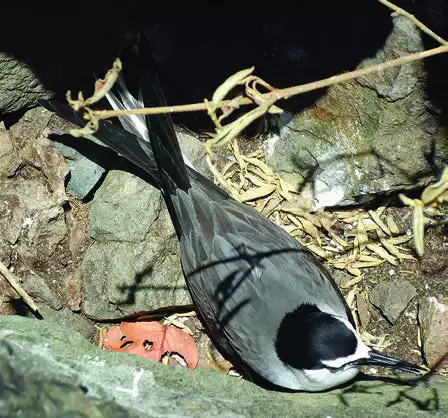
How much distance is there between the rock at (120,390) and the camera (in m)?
2.46

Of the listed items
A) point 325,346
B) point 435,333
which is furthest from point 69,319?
point 435,333

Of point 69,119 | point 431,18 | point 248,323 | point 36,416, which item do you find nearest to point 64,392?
point 36,416

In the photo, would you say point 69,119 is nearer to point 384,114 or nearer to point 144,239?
Answer: point 144,239

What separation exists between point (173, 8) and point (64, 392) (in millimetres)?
1995

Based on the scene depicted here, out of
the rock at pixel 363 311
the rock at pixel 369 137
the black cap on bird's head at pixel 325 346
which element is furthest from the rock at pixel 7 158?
the rock at pixel 363 311

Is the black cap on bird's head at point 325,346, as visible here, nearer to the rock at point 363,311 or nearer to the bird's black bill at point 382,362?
the bird's black bill at point 382,362

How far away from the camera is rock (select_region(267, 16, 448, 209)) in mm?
3365

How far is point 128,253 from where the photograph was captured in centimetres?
364

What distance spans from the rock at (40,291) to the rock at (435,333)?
1.80 metres

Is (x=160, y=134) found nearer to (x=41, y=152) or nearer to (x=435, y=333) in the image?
(x=41, y=152)

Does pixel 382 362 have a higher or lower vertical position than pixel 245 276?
lower

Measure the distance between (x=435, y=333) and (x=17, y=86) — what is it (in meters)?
2.31

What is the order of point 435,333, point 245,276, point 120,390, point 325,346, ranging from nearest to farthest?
point 120,390
point 325,346
point 245,276
point 435,333

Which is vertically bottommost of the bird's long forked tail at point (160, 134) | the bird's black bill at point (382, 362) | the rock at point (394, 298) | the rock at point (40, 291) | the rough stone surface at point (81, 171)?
the rock at point (40, 291)
